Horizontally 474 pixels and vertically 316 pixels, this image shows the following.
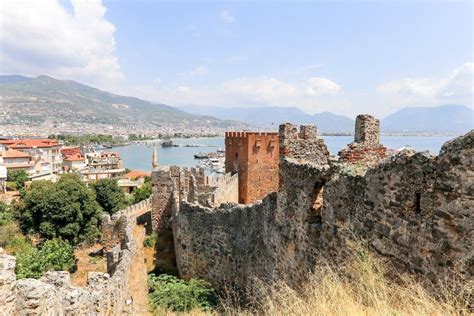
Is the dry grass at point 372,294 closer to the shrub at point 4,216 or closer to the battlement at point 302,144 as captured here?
the battlement at point 302,144

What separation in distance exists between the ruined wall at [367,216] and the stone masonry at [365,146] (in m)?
0.82

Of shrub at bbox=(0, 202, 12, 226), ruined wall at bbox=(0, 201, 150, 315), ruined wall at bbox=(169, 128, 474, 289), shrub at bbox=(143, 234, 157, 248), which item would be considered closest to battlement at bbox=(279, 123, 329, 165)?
ruined wall at bbox=(169, 128, 474, 289)

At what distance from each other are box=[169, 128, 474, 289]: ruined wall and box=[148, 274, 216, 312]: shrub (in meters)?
1.09

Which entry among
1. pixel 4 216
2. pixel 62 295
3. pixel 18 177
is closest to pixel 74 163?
pixel 18 177

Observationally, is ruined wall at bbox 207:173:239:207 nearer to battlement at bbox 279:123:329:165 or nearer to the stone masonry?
battlement at bbox 279:123:329:165

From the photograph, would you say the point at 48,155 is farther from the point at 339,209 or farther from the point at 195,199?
the point at 339,209

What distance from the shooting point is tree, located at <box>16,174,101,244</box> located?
2805cm

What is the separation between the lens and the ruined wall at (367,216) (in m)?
3.63

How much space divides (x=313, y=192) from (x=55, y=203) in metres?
27.5

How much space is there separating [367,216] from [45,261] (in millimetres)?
20617

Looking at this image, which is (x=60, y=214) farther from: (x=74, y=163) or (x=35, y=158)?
(x=74, y=163)

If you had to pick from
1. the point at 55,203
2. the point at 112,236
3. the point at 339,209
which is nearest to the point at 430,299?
the point at 339,209

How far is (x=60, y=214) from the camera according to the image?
28.2 meters

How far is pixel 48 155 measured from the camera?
3342 inches
